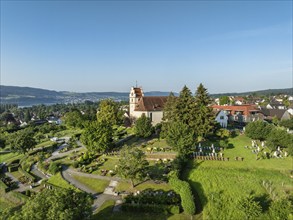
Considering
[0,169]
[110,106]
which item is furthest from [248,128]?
[0,169]

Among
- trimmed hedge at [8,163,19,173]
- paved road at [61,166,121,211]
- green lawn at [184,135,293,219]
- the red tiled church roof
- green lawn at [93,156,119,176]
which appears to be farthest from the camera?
the red tiled church roof

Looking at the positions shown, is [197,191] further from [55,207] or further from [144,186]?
[55,207]

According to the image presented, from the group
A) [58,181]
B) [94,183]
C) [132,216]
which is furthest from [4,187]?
[132,216]

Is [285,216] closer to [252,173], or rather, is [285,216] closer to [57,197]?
[252,173]

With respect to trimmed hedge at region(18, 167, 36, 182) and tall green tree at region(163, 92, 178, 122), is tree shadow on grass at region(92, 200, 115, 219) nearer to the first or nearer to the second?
trimmed hedge at region(18, 167, 36, 182)

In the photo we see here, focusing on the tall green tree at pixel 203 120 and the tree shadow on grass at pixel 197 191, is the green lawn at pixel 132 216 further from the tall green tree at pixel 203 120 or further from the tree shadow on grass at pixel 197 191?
the tall green tree at pixel 203 120

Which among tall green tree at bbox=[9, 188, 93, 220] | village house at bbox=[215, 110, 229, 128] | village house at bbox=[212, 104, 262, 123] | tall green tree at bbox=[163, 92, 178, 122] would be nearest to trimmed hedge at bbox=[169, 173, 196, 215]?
tall green tree at bbox=[9, 188, 93, 220]
